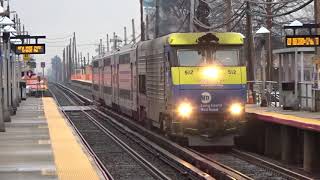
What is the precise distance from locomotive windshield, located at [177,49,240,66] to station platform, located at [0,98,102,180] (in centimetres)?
385

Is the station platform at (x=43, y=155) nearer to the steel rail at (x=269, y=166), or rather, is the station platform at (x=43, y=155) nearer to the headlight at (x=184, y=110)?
the headlight at (x=184, y=110)

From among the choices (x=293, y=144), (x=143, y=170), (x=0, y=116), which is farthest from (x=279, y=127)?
(x=0, y=116)

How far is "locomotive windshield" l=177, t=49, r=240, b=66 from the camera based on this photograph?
19.8m

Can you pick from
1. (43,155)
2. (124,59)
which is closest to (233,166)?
(43,155)

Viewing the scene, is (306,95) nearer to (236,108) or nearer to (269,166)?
(236,108)

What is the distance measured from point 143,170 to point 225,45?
5168 mm

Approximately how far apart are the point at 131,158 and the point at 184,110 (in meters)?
2.01

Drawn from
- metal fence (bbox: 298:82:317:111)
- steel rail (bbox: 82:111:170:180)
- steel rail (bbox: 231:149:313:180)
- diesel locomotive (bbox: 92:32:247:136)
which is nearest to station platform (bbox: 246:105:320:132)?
metal fence (bbox: 298:82:317:111)

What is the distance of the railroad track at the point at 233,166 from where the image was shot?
1529cm

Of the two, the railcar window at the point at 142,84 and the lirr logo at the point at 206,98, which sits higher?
the railcar window at the point at 142,84

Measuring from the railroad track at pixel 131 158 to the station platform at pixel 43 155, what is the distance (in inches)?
37.2

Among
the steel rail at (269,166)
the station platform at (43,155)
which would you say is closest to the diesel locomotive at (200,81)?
the steel rail at (269,166)

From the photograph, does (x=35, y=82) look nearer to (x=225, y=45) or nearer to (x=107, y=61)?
(x=107, y=61)

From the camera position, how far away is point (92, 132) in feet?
94.7
